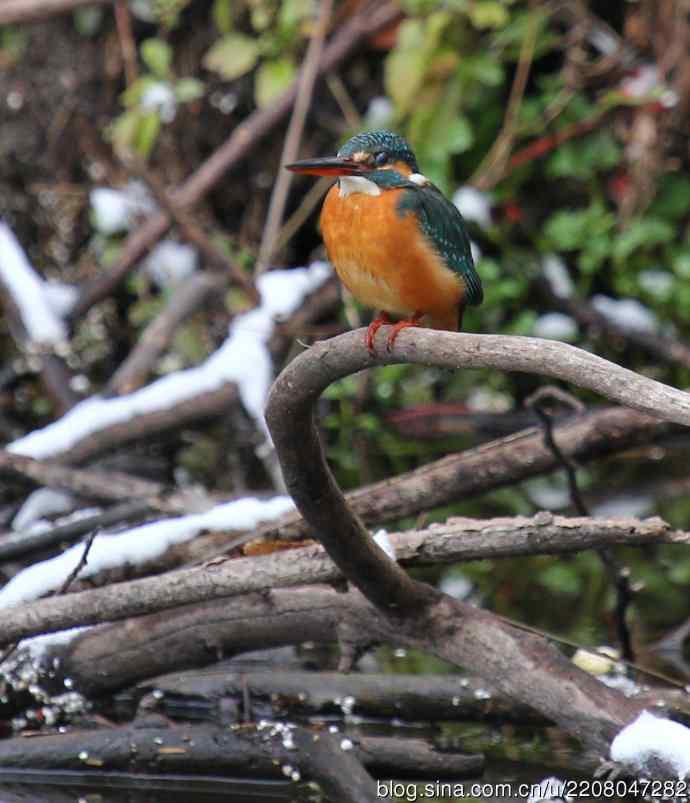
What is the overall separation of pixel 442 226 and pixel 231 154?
2.84 m

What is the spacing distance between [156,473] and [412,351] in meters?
2.73

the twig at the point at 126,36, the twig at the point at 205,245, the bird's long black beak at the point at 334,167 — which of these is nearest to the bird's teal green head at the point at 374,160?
the bird's long black beak at the point at 334,167

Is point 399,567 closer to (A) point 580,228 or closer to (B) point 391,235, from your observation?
(B) point 391,235

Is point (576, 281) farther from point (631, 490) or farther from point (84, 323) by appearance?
point (84, 323)

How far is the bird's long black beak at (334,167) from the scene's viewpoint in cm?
275

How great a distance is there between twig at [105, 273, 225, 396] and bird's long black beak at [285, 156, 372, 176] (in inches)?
82.3

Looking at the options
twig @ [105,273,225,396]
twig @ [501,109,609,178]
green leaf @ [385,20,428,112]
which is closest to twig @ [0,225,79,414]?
twig @ [105,273,225,396]

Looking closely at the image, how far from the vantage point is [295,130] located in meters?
5.32

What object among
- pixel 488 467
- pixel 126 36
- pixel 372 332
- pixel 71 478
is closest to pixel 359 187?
pixel 372 332

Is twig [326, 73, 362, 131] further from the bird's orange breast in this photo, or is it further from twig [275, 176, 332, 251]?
the bird's orange breast

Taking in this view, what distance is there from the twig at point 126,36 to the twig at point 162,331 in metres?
1.04

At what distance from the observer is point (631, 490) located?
524 cm

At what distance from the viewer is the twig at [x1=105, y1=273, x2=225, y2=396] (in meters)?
4.86

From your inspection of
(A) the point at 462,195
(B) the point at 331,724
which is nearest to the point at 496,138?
(A) the point at 462,195
